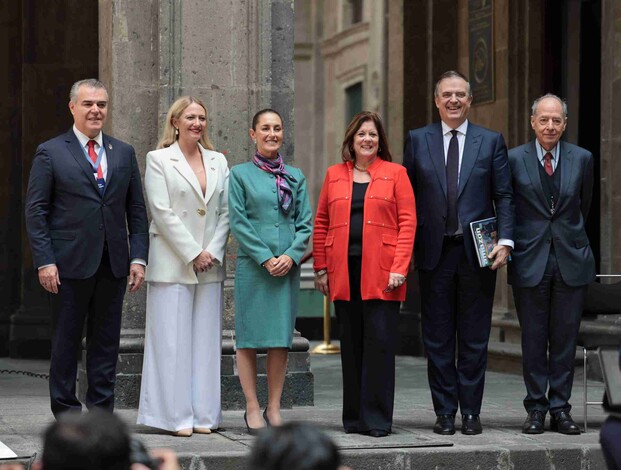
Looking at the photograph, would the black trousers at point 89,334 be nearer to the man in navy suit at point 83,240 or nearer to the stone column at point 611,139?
the man in navy suit at point 83,240

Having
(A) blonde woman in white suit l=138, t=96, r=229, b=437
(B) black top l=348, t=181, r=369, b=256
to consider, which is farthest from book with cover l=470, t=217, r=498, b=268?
(A) blonde woman in white suit l=138, t=96, r=229, b=437

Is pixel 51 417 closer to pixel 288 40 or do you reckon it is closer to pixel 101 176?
pixel 101 176

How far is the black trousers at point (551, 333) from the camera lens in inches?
320

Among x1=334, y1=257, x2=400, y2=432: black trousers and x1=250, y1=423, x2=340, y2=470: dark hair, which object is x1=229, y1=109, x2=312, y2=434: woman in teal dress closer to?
x1=334, y1=257, x2=400, y2=432: black trousers

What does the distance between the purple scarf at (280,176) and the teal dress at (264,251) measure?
27mm

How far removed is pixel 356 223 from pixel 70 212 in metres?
1.56

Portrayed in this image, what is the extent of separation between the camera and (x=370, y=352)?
8.02 meters

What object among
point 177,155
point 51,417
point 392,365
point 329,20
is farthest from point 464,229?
point 329,20

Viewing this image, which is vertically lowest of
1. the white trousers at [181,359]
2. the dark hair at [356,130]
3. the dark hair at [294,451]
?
the white trousers at [181,359]

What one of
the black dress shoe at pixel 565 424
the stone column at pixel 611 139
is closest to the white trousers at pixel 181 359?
the black dress shoe at pixel 565 424

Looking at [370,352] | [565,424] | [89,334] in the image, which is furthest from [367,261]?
[89,334]

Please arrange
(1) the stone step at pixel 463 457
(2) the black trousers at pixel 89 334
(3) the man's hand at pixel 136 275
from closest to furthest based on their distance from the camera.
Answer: (1) the stone step at pixel 463 457 < (2) the black trousers at pixel 89 334 < (3) the man's hand at pixel 136 275

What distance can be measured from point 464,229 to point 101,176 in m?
2.02

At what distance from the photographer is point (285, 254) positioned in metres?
7.96
